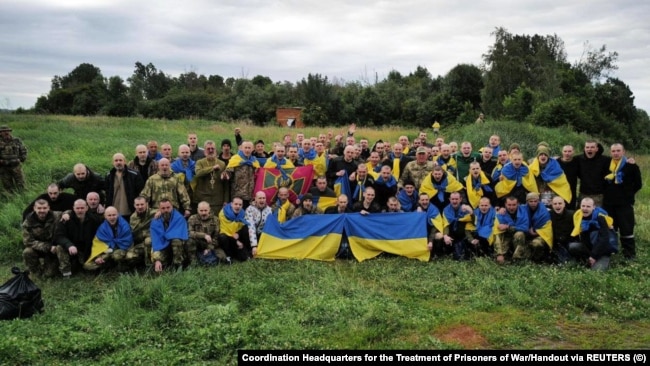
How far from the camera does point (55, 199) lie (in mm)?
9031

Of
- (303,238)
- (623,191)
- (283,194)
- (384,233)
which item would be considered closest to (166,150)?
(283,194)

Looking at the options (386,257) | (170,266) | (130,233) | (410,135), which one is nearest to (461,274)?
(386,257)

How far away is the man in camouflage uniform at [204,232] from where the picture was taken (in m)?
8.82

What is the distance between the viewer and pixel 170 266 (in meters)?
8.62

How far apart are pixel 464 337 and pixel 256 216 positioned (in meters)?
4.92

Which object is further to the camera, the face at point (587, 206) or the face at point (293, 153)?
the face at point (293, 153)

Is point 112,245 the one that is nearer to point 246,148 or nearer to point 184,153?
point 184,153

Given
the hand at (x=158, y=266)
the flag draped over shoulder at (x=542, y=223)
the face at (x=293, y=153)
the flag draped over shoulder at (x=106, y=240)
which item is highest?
the face at (x=293, y=153)

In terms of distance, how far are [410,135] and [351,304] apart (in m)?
21.8

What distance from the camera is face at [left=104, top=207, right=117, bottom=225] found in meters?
8.48

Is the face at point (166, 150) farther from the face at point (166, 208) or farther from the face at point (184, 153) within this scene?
the face at point (166, 208)

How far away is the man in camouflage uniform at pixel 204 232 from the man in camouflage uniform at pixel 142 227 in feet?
2.21

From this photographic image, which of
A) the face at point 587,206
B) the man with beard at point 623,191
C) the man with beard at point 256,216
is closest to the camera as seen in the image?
the face at point 587,206

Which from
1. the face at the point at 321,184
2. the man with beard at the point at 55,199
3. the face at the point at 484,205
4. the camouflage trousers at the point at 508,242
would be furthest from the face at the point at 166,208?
the camouflage trousers at the point at 508,242
